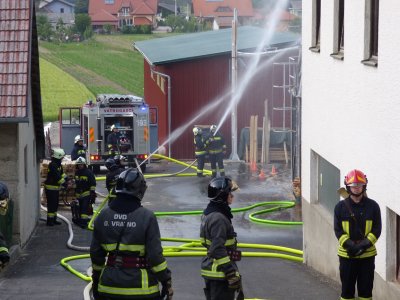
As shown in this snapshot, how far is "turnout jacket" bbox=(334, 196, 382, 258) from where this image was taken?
363 inches

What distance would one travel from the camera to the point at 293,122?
74.5ft

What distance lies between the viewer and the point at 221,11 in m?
99.8

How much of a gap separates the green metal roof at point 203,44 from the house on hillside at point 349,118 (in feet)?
53.4

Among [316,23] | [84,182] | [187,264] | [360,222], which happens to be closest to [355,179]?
[360,222]

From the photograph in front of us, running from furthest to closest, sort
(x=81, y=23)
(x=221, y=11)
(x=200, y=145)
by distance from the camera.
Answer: (x=81, y=23) → (x=221, y=11) → (x=200, y=145)

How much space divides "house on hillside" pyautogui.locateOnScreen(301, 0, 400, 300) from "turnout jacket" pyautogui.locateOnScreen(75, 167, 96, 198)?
4729 mm

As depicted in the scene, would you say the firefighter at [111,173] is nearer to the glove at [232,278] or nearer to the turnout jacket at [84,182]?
the turnout jacket at [84,182]

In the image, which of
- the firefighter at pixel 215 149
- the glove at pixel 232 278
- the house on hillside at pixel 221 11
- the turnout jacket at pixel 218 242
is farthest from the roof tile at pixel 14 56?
the house on hillside at pixel 221 11

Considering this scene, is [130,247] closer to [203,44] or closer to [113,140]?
[113,140]

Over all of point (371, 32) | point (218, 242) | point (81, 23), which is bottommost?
point (218, 242)

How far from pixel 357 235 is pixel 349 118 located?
9.96 feet

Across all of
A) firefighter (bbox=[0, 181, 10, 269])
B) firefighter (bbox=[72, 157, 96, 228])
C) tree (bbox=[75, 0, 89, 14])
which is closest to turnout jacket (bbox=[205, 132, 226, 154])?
firefighter (bbox=[72, 157, 96, 228])

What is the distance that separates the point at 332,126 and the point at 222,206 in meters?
5.07

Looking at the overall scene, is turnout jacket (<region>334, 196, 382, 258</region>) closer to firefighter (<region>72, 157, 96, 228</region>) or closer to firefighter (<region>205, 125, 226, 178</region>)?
firefighter (<region>72, 157, 96, 228</region>)
